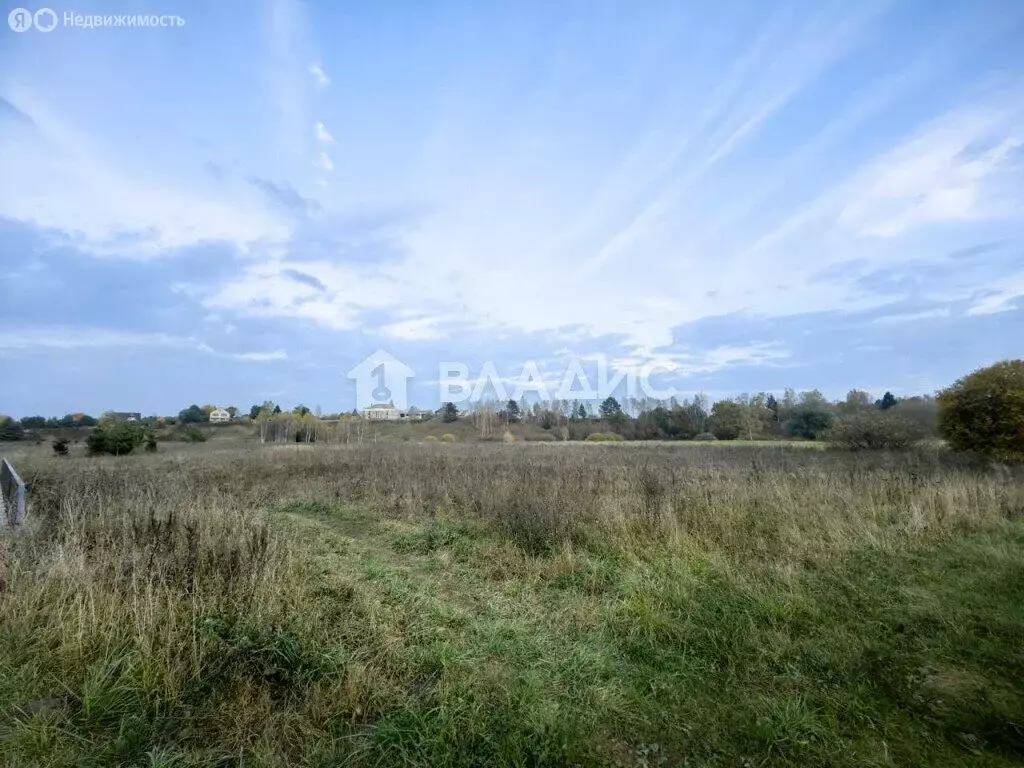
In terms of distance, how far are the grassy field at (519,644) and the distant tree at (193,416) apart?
1931 inches

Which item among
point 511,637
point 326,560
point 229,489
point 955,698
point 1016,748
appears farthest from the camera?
point 229,489

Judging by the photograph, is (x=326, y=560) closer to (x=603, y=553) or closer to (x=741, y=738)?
(x=603, y=553)

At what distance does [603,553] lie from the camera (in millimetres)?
5820

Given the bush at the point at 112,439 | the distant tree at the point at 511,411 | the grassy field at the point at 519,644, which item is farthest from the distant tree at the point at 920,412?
the distant tree at the point at 511,411

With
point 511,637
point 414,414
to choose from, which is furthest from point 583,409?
point 511,637

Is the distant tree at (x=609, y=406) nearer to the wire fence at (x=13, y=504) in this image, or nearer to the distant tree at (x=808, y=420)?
the distant tree at (x=808, y=420)

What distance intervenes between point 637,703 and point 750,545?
3644 mm

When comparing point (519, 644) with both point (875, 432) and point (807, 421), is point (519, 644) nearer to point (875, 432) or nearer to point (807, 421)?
point (875, 432)

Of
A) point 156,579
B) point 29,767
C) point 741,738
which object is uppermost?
point 156,579

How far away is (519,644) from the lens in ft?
11.9

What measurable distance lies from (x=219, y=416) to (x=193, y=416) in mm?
7638

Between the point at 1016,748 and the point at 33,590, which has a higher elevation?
the point at 33,590

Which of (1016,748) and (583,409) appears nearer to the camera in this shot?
(1016,748)

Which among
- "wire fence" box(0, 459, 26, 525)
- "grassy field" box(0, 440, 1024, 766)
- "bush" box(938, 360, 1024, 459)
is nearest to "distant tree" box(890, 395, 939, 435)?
"bush" box(938, 360, 1024, 459)
